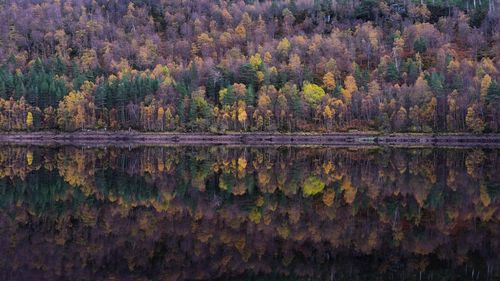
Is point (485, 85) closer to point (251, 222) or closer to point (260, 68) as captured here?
point (260, 68)

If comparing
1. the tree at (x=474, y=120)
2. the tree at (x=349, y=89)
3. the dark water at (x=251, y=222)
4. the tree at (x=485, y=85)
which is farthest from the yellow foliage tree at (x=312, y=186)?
the tree at (x=349, y=89)

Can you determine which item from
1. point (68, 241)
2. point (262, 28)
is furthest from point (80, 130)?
point (68, 241)

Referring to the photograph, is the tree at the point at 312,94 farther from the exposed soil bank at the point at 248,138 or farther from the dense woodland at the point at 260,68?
the exposed soil bank at the point at 248,138

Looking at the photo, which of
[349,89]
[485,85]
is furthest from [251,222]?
[349,89]

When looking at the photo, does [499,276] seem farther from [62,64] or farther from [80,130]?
[62,64]

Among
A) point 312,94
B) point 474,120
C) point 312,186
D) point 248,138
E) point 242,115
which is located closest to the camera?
point 312,186
